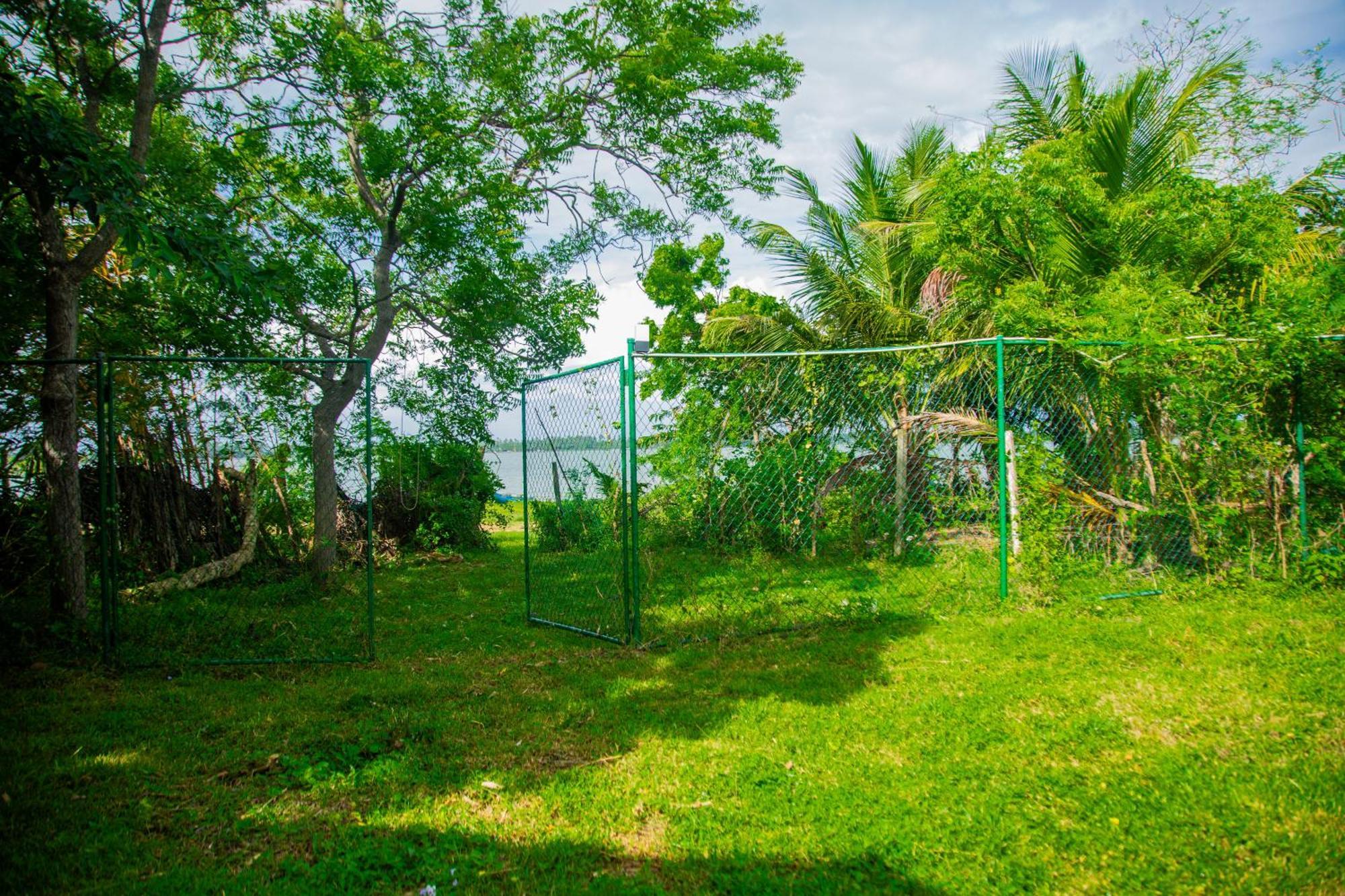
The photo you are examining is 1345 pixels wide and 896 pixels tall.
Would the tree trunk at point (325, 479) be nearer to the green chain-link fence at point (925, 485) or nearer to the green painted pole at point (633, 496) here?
the green chain-link fence at point (925, 485)

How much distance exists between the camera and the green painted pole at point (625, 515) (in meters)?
5.43

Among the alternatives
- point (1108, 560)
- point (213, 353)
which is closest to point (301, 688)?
point (213, 353)

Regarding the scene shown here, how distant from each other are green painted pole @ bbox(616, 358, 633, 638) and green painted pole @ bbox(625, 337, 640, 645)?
0.09 feet

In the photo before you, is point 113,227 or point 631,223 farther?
point 631,223

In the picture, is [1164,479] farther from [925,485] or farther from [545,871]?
[545,871]

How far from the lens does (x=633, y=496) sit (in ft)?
18.4

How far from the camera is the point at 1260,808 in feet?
9.78

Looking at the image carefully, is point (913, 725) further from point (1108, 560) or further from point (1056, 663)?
point (1108, 560)

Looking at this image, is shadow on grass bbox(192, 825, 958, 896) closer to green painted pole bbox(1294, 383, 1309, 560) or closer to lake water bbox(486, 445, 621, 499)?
lake water bbox(486, 445, 621, 499)

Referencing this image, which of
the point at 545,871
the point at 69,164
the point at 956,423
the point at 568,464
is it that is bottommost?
the point at 545,871

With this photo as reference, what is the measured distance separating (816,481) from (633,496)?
282 cm

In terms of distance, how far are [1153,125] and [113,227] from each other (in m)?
10.2

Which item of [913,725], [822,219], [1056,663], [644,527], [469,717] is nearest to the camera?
[913,725]

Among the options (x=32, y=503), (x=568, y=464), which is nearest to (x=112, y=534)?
(x=32, y=503)
